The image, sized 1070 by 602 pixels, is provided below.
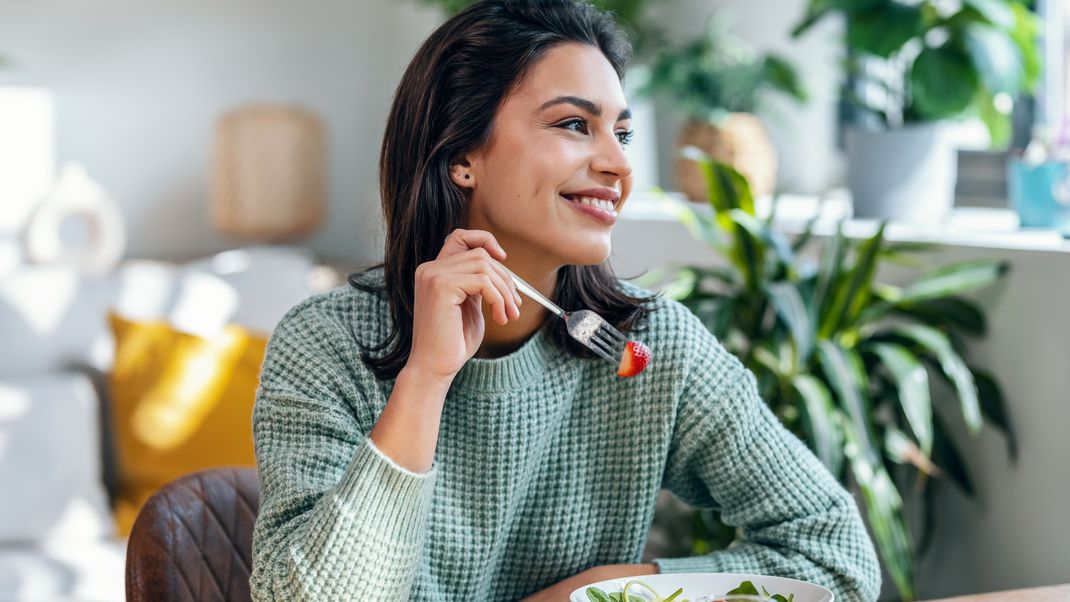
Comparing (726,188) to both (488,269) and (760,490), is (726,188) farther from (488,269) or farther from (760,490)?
(488,269)

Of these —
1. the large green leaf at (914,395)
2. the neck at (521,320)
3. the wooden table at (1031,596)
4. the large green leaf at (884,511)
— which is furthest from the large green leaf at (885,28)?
the wooden table at (1031,596)

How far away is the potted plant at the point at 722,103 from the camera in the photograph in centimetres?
321

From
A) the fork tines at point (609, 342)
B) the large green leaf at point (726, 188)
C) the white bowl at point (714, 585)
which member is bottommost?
the white bowl at point (714, 585)

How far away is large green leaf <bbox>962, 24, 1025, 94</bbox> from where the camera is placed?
2.41m

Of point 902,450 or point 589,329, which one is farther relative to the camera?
point 902,450

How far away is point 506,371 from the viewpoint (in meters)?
1.27

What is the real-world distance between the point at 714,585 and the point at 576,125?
1.59 feet

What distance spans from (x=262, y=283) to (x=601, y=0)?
1.56m

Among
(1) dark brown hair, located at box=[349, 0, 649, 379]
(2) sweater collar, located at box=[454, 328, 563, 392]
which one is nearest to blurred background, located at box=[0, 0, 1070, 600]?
(1) dark brown hair, located at box=[349, 0, 649, 379]

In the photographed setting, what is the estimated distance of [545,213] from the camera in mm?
1229

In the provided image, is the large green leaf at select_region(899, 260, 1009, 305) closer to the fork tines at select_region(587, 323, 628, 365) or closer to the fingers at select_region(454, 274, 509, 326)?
the fork tines at select_region(587, 323, 628, 365)

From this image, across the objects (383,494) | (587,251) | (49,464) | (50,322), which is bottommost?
(49,464)

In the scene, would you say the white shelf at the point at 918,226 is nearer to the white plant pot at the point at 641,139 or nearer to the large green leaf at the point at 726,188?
the large green leaf at the point at 726,188

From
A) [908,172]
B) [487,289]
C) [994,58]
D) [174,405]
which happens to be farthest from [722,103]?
[487,289]
